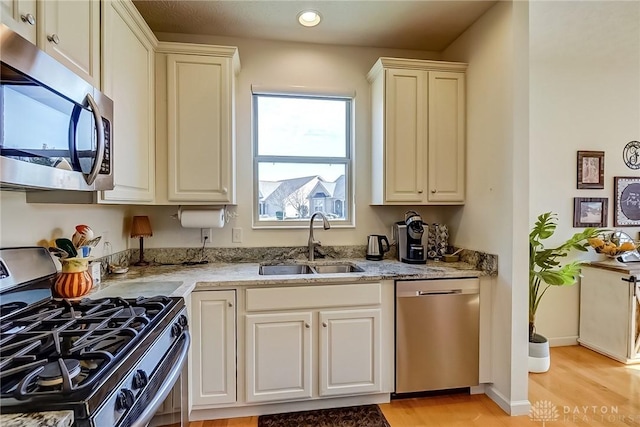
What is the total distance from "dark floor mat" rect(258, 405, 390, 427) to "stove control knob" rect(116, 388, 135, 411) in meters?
1.31

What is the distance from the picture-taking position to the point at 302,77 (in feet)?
8.79

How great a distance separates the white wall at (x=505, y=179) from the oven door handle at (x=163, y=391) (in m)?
1.92

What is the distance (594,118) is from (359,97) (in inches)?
92.3

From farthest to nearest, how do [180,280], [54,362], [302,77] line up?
1. [302,77]
2. [180,280]
3. [54,362]

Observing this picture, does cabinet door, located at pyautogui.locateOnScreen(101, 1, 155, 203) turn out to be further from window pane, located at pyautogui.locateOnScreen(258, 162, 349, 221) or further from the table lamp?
window pane, located at pyautogui.locateOnScreen(258, 162, 349, 221)

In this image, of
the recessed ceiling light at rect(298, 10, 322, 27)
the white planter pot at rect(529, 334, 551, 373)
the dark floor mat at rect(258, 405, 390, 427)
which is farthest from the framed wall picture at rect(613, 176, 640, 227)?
the recessed ceiling light at rect(298, 10, 322, 27)

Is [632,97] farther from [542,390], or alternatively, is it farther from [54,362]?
[54,362]

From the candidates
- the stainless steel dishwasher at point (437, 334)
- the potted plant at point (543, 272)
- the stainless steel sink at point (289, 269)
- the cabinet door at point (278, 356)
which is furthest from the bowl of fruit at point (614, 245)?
the cabinet door at point (278, 356)

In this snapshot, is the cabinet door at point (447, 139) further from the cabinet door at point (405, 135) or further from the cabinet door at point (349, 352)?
the cabinet door at point (349, 352)

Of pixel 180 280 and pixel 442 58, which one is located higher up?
pixel 442 58

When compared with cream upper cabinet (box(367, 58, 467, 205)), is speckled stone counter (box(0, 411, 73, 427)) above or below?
below

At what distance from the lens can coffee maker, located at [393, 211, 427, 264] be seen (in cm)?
243

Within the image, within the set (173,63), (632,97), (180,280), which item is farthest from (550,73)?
(180,280)

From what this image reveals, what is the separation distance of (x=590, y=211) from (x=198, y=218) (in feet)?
11.7
